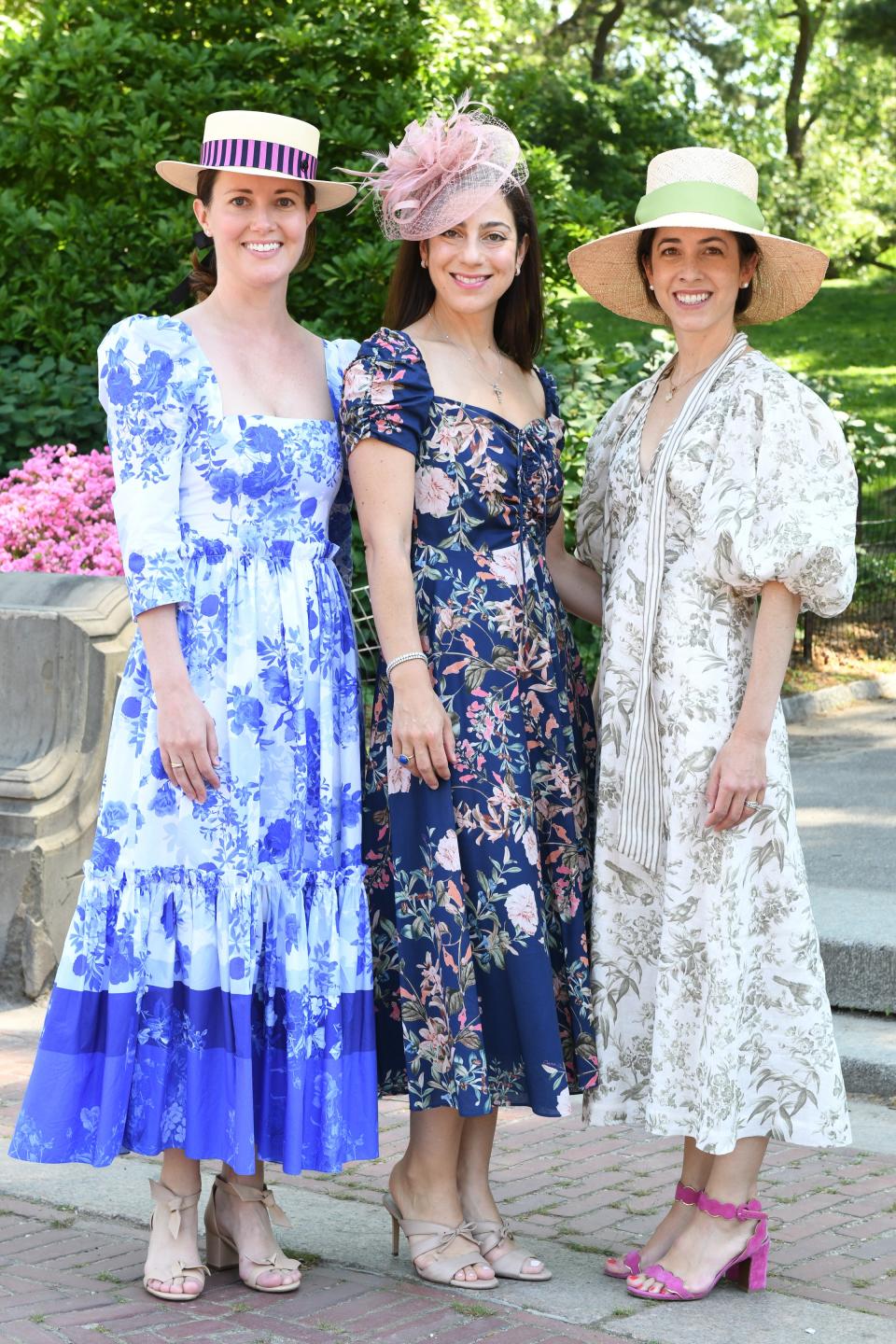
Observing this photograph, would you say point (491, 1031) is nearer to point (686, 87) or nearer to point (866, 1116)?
point (866, 1116)

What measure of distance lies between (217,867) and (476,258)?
50.8 inches

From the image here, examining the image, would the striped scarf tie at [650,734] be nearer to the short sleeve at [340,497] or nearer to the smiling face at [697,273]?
the smiling face at [697,273]

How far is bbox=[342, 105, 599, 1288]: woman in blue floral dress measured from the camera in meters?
3.24

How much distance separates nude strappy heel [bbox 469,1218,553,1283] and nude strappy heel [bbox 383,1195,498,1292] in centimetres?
2

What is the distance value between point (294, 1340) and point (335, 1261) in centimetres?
44

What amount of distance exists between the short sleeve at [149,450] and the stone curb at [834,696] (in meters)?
6.23

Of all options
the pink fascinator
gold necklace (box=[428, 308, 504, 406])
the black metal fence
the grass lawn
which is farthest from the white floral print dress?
the grass lawn

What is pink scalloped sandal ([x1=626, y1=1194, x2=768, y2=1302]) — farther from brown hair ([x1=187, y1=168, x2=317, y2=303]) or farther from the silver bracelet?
brown hair ([x1=187, y1=168, x2=317, y2=303])

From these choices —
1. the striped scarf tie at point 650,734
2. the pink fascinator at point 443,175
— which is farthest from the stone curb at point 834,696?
the pink fascinator at point 443,175

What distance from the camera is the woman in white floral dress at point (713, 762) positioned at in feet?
10.5

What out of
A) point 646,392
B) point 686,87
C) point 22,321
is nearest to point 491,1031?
point 646,392

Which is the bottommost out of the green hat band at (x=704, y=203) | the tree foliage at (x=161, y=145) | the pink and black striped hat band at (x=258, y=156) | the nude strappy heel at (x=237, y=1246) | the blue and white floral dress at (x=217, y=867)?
the nude strappy heel at (x=237, y=1246)

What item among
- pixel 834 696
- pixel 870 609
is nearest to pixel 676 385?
pixel 834 696

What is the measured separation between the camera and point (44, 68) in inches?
289
